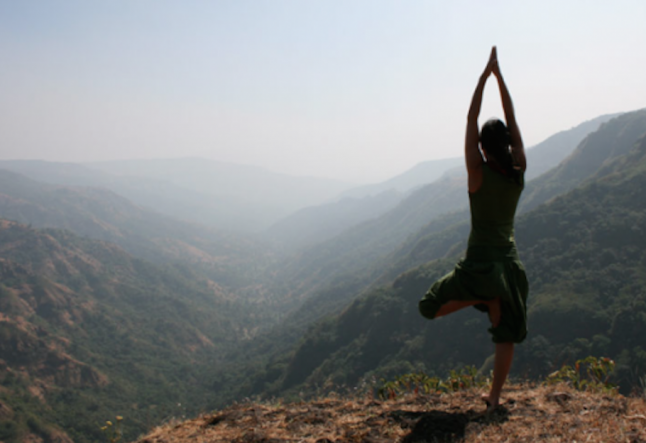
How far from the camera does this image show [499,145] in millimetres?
2930

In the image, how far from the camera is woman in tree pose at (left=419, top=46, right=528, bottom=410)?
9.55 feet

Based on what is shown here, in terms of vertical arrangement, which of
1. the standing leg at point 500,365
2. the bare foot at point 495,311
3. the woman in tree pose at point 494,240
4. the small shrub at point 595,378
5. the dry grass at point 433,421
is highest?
the woman in tree pose at point 494,240

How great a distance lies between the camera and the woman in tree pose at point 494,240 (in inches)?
115

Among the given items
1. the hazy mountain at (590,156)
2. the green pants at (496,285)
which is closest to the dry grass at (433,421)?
the green pants at (496,285)

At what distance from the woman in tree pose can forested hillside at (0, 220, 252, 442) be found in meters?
42.0

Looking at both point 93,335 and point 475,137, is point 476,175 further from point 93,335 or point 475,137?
point 93,335

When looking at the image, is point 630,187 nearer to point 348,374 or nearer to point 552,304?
point 552,304

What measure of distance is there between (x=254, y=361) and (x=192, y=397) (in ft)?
59.5

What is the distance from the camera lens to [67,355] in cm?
8469

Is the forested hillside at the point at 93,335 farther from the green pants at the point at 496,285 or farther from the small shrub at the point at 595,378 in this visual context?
the green pants at the point at 496,285

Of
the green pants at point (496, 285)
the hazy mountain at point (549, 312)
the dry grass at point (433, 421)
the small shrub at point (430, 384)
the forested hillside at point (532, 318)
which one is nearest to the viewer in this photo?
the dry grass at point (433, 421)

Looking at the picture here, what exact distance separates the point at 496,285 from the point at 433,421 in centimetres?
131

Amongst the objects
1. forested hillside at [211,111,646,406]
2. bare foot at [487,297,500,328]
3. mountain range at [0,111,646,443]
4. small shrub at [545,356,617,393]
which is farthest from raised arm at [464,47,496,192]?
forested hillside at [211,111,646,406]

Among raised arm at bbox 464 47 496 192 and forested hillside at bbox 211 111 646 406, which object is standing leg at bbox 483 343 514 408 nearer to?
raised arm at bbox 464 47 496 192
